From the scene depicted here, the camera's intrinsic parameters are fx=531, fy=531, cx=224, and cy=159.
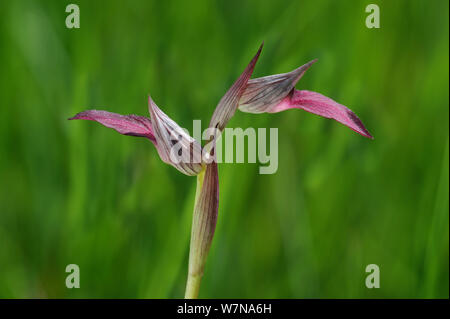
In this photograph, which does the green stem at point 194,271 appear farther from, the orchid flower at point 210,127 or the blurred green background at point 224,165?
the blurred green background at point 224,165

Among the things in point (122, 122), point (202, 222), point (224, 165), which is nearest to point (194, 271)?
point (202, 222)

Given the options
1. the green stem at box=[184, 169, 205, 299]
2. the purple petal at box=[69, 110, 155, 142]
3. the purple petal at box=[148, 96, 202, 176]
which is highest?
the purple petal at box=[69, 110, 155, 142]

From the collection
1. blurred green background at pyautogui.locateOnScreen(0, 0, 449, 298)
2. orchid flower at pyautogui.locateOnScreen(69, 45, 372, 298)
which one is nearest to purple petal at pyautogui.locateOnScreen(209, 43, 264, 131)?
orchid flower at pyautogui.locateOnScreen(69, 45, 372, 298)

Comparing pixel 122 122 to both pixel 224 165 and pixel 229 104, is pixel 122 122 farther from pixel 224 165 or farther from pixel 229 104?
pixel 224 165

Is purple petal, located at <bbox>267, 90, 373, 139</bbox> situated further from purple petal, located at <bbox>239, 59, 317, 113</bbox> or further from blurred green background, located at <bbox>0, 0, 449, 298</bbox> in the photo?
blurred green background, located at <bbox>0, 0, 449, 298</bbox>

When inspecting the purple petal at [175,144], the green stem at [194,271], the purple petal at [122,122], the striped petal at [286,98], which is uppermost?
the striped petal at [286,98]

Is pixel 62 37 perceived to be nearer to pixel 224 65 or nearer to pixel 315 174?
pixel 224 65

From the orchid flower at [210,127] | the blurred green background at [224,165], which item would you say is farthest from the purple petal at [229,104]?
the blurred green background at [224,165]
